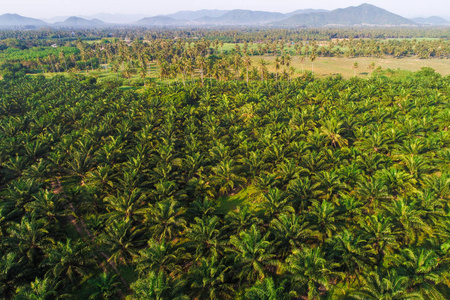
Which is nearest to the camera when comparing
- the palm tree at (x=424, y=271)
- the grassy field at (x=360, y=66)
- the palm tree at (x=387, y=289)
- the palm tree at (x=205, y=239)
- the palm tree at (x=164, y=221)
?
the palm tree at (x=387, y=289)

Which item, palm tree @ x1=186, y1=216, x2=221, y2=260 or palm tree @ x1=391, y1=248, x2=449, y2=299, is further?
palm tree @ x1=186, y1=216, x2=221, y2=260

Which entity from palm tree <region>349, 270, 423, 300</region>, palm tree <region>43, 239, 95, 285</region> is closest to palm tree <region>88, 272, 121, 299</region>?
palm tree <region>43, 239, 95, 285</region>

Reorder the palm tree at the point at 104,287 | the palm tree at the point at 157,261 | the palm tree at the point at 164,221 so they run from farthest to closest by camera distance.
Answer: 1. the palm tree at the point at 164,221
2. the palm tree at the point at 157,261
3. the palm tree at the point at 104,287

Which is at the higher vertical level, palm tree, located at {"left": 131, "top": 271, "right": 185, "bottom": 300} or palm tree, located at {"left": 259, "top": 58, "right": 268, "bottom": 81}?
palm tree, located at {"left": 259, "top": 58, "right": 268, "bottom": 81}

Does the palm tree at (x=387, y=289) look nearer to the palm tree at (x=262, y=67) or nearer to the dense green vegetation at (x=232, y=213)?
the dense green vegetation at (x=232, y=213)

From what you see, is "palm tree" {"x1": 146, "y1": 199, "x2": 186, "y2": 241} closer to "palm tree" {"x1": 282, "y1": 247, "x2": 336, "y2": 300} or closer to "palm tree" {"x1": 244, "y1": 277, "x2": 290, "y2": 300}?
"palm tree" {"x1": 244, "y1": 277, "x2": 290, "y2": 300}

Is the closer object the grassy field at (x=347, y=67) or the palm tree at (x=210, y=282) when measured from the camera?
the palm tree at (x=210, y=282)

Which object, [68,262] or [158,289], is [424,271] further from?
[68,262]

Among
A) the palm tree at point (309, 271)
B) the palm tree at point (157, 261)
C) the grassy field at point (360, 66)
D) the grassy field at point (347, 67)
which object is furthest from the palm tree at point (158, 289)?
the grassy field at point (360, 66)

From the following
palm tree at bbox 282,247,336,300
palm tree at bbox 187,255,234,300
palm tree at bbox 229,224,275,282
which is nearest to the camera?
palm tree at bbox 282,247,336,300
